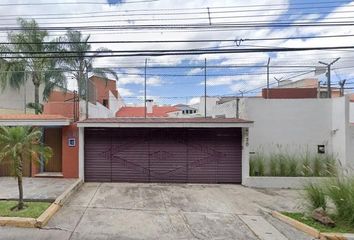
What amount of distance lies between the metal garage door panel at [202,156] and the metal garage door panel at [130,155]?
6.64 ft

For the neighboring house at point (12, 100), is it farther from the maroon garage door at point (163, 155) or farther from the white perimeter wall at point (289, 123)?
the white perimeter wall at point (289, 123)

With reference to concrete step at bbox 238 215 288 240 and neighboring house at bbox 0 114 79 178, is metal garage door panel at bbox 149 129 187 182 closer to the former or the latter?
neighboring house at bbox 0 114 79 178

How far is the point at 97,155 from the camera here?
16.4m

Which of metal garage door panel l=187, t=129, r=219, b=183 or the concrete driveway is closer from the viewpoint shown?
the concrete driveway

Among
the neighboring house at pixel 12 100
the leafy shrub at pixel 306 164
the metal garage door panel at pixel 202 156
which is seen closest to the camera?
the leafy shrub at pixel 306 164

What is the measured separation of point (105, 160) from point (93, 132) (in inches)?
55.3

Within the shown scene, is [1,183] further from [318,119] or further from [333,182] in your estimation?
[318,119]

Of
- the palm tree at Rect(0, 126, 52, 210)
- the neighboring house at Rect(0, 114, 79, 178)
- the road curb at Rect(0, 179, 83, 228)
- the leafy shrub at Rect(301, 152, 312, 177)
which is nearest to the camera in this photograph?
the road curb at Rect(0, 179, 83, 228)

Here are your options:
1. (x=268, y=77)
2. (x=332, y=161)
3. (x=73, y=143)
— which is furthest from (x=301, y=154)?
(x=73, y=143)

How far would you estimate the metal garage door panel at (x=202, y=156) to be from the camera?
642 inches

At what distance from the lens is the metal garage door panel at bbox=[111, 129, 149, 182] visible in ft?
53.3

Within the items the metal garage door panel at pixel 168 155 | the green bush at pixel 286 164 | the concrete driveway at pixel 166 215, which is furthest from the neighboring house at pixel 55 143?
the green bush at pixel 286 164

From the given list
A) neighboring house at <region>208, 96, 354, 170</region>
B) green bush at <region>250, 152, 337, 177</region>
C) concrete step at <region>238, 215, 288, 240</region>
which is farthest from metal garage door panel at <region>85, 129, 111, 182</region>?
concrete step at <region>238, 215, 288, 240</region>

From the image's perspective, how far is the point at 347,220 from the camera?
9109 mm
